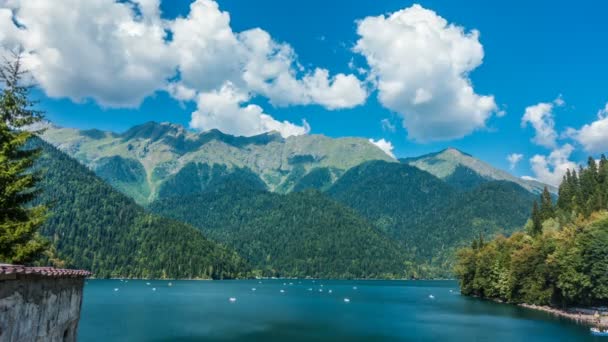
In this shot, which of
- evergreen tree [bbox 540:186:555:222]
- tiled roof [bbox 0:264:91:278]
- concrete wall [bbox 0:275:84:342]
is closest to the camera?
tiled roof [bbox 0:264:91:278]

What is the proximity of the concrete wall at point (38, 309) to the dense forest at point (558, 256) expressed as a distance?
315 ft

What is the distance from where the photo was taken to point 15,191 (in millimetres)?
27562

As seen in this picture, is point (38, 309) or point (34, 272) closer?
point (34, 272)

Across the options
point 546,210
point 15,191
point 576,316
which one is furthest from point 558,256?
point 15,191

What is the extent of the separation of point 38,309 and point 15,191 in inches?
602

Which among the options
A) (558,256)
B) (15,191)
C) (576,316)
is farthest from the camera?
(558,256)

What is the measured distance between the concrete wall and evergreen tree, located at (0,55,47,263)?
34.7 feet

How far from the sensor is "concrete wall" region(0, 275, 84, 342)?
A: 12922mm

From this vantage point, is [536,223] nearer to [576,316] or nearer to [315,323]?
[576,316]

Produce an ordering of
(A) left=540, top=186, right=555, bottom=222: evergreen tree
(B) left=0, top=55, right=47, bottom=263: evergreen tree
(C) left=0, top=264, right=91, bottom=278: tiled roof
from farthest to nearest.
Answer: (A) left=540, top=186, right=555, bottom=222: evergreen tree
(B) left=0, top=55, right=47, bottom=263: evergreen tree
(C) left=0, top=264, right=91, bottom=278: tiled roof

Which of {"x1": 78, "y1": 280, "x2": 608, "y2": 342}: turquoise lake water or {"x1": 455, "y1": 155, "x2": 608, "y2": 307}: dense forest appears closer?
{"x1": 78, "y1": 280, "x2": 608, "y2": 342}: turquoise lake water

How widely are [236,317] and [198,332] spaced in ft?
78.7

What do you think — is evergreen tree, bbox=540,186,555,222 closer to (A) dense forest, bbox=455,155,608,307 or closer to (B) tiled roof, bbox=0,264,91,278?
(A) dense forest, bbox=455,155,608,307

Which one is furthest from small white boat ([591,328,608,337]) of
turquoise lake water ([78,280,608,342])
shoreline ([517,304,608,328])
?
shoreline ([517,304,608,328])
